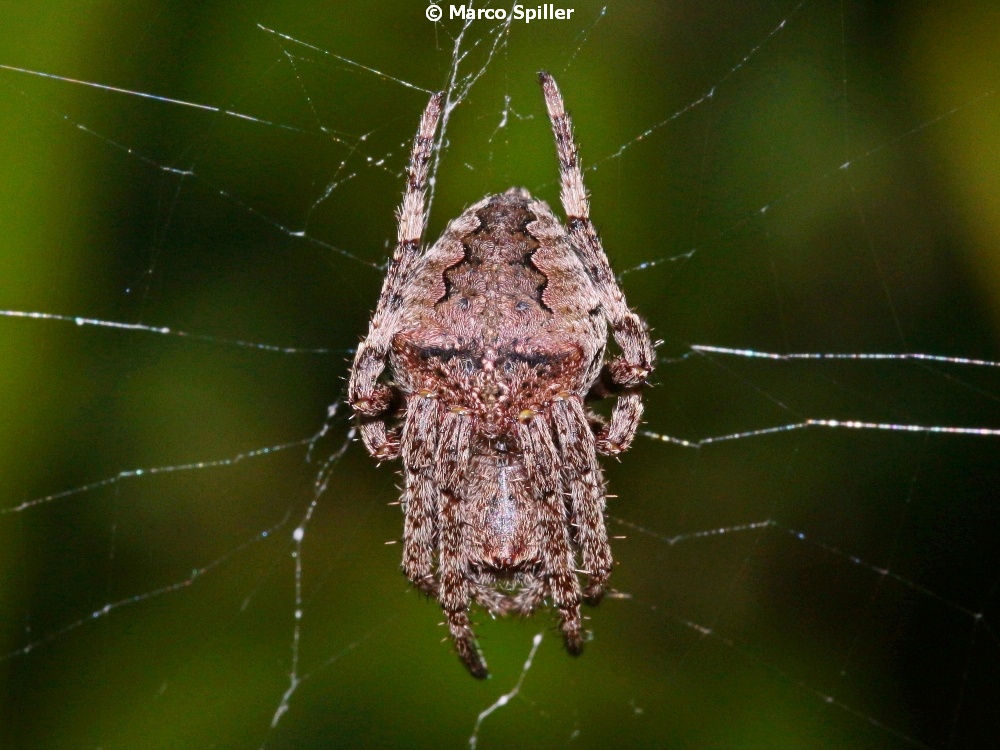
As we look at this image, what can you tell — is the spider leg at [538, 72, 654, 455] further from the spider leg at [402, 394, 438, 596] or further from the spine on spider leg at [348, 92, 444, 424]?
the spider leg at [402, 394, 438, 596]

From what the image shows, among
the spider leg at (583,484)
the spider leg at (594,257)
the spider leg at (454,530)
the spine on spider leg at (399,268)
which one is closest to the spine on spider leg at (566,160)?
the spider leg at (594,257)

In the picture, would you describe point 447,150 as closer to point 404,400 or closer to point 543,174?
point 543,174

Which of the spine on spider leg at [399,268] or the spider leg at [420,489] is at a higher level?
the spine on spider leg at [399,268]

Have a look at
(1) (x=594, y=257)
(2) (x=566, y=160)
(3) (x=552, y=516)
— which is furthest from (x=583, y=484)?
(2) (x=566, y=160)

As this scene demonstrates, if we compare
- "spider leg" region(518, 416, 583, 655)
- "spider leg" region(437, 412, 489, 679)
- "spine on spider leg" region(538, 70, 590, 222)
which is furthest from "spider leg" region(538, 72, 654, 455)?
"spider leg" region(437, 412, 489, 679)

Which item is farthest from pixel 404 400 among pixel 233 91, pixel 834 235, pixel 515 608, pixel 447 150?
pixel 834 235

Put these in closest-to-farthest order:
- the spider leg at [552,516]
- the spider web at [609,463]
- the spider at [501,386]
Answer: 1. the spider at [501,386]
2. the spider leg at [552,516]
3. the spider web at [609,463]

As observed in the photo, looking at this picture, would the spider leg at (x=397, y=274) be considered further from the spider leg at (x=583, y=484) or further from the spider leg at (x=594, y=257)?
the spider leg at (x=583, y=484)
